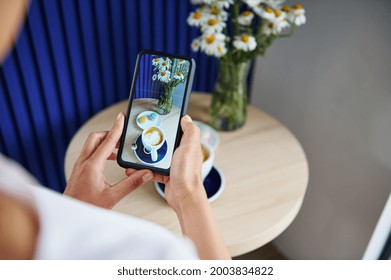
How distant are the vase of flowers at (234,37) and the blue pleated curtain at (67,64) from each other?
0.20 meters

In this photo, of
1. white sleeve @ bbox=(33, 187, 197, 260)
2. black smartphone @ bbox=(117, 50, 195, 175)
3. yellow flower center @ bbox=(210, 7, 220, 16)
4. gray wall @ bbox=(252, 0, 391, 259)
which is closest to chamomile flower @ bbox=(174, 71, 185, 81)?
black smartphone @ bbox=(117, 50, 195, 175)

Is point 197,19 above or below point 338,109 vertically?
above

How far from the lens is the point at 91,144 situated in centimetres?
63

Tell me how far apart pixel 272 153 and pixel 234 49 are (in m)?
0.26

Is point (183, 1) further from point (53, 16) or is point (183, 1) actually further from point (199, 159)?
point (199, 159)

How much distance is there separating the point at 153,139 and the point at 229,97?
0.31 meters

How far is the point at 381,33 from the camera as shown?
76cm

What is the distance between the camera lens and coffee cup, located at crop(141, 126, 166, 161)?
0.63m

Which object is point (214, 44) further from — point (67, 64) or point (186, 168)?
point (67, 64)

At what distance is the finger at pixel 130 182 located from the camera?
61 cm

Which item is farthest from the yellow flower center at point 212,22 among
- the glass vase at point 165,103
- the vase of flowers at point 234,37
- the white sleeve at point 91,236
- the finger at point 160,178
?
the white sleeve at point 91,236

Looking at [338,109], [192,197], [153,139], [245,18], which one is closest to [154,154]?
[153,139]

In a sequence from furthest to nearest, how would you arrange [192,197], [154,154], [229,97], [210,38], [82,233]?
[229,97]
[210,38]
[154,154]
[192,197]
[82,233]
